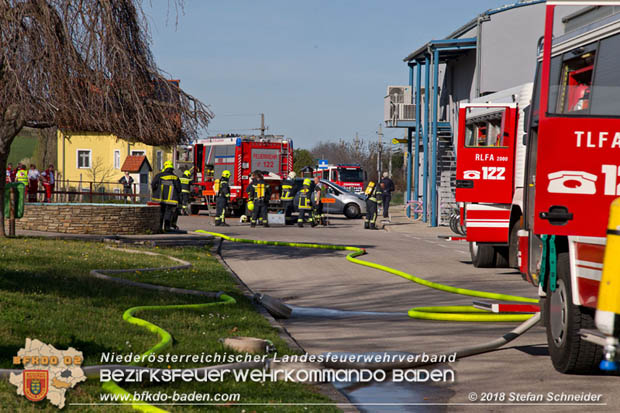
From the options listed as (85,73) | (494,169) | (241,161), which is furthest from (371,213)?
(85,73)

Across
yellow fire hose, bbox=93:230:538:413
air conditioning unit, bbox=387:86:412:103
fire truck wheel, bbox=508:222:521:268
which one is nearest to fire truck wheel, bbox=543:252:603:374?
yellow fire hose, bbox=93:230:538:413

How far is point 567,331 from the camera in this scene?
6.18m

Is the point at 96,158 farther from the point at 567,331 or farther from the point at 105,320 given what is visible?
the point at 567,331

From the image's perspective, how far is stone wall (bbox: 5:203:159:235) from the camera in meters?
18.2

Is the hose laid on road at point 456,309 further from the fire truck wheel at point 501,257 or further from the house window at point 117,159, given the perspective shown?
the house window at point 117,159

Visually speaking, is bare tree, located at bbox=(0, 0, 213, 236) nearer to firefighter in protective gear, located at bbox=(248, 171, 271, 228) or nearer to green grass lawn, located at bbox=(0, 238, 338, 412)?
green grass lawn, located at bbox=(0, 238, 338, 412)

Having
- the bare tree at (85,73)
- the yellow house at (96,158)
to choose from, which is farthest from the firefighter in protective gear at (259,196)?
the yellow house at (96,158)

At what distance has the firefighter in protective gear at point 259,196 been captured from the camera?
25688mm

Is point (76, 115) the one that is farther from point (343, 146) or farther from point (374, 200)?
point (343, 146)

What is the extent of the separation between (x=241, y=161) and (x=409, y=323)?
23.2m

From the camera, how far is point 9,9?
507 inches

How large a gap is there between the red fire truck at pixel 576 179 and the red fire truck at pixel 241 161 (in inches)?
927

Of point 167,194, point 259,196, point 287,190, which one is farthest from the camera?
point 287,190

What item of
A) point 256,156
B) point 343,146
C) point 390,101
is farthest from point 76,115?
point 343,146
